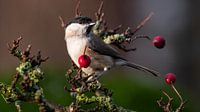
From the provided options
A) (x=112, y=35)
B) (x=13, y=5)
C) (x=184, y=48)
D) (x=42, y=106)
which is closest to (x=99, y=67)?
(x=112, y=35)

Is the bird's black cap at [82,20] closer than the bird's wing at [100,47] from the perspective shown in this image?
Yes

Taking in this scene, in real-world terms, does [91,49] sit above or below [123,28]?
below

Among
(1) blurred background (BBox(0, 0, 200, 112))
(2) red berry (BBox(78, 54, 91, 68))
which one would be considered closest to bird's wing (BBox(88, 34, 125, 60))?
(2) red berry (BBox(78, 54, 91, 68))

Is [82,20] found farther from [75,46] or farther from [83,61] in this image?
[83,61]

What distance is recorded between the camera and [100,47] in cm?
539

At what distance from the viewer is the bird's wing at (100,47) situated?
5.29m

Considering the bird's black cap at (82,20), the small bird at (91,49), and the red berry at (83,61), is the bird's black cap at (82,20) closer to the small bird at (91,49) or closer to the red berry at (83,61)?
the small bird at (91,49)

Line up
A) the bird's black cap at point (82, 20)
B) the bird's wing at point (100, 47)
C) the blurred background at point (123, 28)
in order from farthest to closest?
the blurred background at point (123, 28) < the bird's wing at point (100, 47) < the bird's black cap at point (82, 20)

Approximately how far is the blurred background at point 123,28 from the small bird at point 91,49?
238 cm

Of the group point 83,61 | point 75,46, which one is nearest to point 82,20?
point 75,46

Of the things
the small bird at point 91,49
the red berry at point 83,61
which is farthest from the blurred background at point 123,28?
the red berry at point 83,61

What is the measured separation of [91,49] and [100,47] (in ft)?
0.34

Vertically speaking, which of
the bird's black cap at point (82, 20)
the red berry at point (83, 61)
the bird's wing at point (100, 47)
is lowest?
the red berry at point (83, 61)

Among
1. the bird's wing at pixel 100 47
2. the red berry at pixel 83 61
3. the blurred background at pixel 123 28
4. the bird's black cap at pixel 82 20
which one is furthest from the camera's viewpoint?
the blurred background at pixel 123 28
